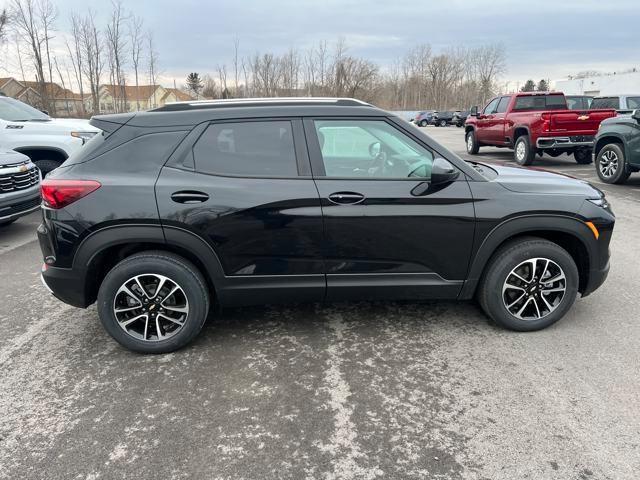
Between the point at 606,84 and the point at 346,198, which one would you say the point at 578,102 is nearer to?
the point at 346,198

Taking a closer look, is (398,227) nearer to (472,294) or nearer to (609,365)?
(472,294)

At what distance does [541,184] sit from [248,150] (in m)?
2.20

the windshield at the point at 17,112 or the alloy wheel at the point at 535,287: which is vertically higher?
the windshield at the point at 17,112

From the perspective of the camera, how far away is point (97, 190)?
3.22 meters

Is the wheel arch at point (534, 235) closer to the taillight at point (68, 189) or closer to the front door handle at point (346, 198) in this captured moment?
the front door handle at point (346, 198)

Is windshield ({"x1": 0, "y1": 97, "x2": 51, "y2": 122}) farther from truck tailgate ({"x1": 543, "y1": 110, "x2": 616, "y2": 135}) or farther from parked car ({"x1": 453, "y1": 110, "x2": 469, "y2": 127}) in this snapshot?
parked car ({"x1": 453, "y1": 110, "x2": 469, "y2": 127})

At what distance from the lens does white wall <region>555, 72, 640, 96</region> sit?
53.1m

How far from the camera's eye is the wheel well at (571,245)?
11.9 feet

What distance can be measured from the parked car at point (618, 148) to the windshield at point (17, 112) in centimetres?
1122

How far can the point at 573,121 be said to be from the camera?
12.1 meters

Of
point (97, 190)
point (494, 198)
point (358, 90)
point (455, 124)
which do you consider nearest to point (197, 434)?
point (97, 190)

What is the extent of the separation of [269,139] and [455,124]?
45.5 meters

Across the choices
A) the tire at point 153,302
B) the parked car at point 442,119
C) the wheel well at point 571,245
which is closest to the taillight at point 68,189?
the tire at point 153,302

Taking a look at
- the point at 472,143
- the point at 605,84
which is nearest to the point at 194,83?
the point at 605,84
